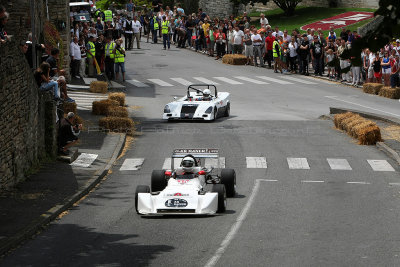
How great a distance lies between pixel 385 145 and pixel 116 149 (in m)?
8.88

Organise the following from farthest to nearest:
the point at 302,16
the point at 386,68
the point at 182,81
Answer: the point at 302,16 < the point at 182,81 < the point at 386,68

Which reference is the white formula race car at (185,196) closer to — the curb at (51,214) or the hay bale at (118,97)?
the curb at (51,214)

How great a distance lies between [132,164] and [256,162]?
3.72 metres

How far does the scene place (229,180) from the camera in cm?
1981

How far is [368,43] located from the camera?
868cm

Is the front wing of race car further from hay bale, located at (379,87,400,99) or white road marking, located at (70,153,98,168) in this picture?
hay bale, located at (379,87,400,99)

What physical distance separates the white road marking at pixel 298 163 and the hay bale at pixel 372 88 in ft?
53.6

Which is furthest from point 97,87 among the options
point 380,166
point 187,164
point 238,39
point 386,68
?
point 187,164

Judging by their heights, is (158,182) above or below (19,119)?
below

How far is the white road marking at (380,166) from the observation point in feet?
81.3

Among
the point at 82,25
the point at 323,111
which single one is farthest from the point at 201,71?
the point at 323,111

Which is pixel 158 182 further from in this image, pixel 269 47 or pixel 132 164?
pixel 269 47

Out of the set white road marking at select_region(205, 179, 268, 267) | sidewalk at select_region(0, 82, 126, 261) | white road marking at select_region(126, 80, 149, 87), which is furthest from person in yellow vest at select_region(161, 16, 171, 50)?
white road marking at select_region(205, 179, 268, 267)

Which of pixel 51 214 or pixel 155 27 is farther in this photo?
pixel 155 27
